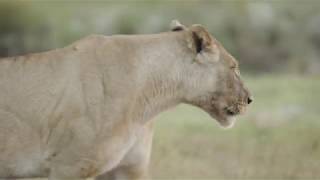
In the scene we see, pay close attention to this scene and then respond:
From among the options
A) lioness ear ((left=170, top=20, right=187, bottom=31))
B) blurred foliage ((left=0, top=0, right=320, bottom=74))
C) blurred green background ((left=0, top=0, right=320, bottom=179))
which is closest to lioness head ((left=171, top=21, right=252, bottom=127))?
lioness ear ((left=170, top=20, right=187, bottom=31))

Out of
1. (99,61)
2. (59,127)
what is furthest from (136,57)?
(59,127)

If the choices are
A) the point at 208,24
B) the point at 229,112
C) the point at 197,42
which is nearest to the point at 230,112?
the point at 229,112

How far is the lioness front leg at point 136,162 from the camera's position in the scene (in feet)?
22.7

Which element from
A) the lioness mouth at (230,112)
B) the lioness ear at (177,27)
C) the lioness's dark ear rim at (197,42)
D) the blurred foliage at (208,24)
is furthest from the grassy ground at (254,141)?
the blurred foliage at (208,24)

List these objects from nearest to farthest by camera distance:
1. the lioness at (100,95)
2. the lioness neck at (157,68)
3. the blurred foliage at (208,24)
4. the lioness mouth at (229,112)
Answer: the lioness at (100,95), the lioness neck at (157,68), the lioness mouth at (229,112), the blurred foliage at (208,24)

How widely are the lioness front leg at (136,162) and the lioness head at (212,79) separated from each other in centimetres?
38

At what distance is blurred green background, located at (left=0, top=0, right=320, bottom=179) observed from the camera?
12.4m

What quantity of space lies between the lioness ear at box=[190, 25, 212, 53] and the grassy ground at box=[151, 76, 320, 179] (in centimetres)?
309

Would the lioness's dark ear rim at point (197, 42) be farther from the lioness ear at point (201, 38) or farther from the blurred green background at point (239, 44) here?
A: the blurred green background at point (239, 44)

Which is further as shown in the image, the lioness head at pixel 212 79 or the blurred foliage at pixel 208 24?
the blurred foliage at pixel 208 24

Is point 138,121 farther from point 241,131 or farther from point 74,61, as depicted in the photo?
point 241,131

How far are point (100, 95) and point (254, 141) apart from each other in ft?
19.5

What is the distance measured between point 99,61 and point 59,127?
1.62ft

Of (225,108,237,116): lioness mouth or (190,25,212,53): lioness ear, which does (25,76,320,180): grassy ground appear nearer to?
(225,108,237,116): lioness mouth
